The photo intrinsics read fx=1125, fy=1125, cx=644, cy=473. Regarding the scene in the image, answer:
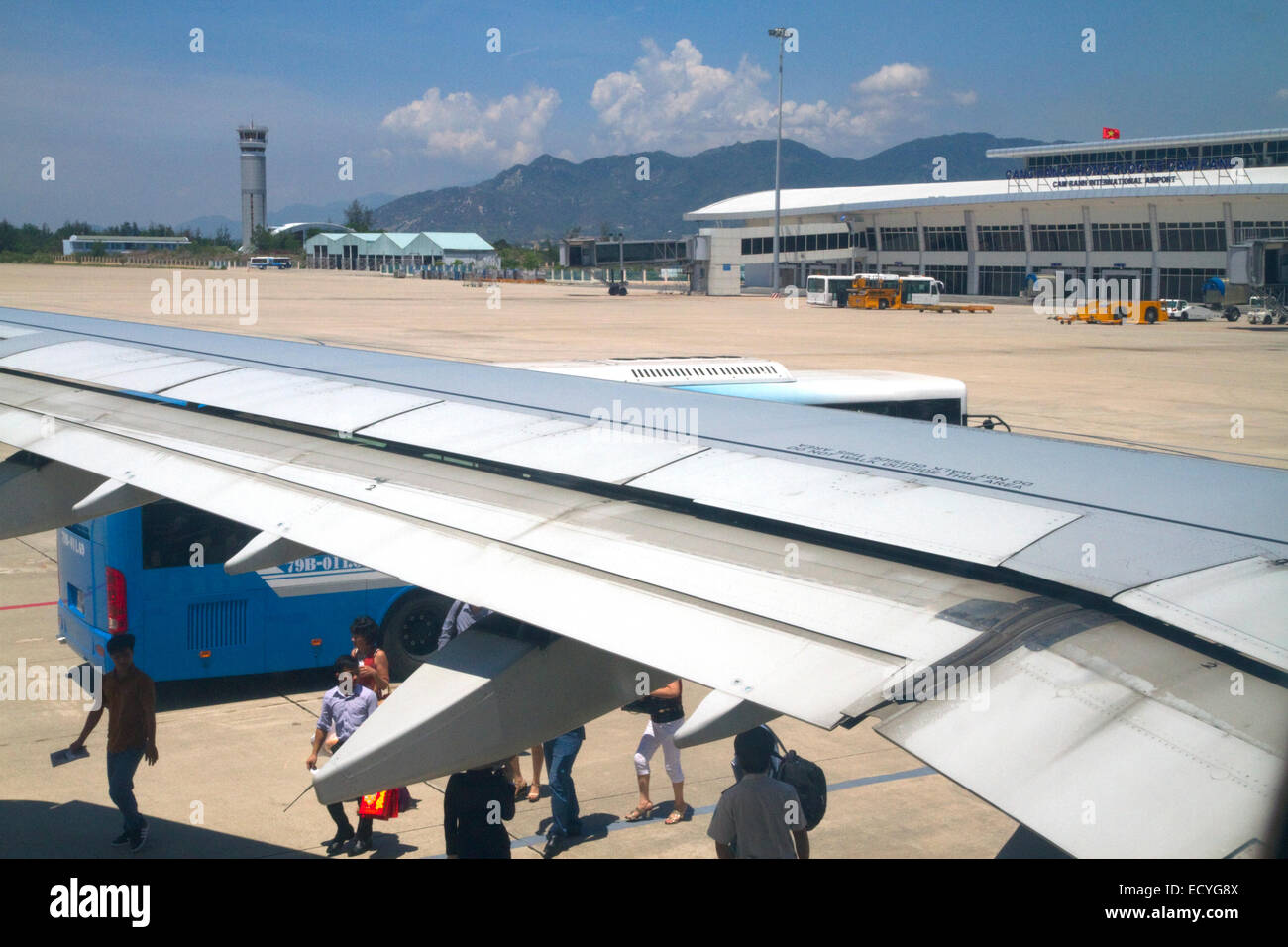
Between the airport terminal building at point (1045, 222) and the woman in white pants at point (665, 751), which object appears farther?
the airport terminal building at point (1045, 222)

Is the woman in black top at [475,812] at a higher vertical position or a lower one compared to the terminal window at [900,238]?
lower

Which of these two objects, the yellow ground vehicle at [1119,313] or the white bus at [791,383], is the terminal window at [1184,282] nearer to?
the yellow ground vehicle at [1119,313]

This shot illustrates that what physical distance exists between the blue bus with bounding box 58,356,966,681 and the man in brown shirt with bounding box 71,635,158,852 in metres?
2.30

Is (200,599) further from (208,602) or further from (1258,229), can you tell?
(1258,229)

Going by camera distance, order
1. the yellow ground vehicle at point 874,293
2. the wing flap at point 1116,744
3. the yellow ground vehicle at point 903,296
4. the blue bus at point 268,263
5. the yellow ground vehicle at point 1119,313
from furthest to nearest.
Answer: the blue bus at point 268,263
the yellow ground vehicle at point 874,293
the yellow ground vehicle at point 903,296
the yellow ground vehicle at point 1119,313
the wing flap at point 1116,744

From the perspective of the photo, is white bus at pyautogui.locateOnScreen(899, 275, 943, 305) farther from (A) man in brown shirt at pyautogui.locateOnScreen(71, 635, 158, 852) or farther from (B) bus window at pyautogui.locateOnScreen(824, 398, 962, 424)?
(A) man in brown shirt at pyautogui.locateOnScreen(71, 635, 158, 852)

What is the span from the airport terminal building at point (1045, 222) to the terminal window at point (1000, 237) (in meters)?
0.10

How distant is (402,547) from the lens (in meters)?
4.11

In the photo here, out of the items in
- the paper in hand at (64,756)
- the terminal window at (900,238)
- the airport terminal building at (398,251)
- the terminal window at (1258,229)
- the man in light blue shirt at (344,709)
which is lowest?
the paper in hand at (64,756)

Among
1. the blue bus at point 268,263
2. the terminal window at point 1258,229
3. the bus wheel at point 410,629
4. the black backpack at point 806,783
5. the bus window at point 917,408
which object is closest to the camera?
the black backpack at point 806,783

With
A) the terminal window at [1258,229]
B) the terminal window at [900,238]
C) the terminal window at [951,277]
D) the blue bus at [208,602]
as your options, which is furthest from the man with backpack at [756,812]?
the terminal window at [900,238]

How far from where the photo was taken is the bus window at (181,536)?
1066cm
